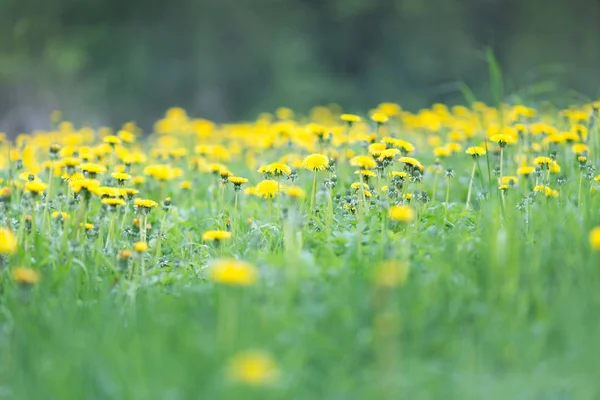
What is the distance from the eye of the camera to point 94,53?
41.3ft

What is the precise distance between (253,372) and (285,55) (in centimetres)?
1223

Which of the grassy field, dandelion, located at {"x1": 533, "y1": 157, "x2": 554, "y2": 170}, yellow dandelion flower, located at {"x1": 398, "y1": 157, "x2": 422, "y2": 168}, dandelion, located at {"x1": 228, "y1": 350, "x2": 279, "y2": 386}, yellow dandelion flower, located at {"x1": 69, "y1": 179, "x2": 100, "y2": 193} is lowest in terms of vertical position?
dandelion, located at {"x1": 228, "y1": 350, "x2": 279, "y2": 386}

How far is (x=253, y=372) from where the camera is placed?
1571 millimetres

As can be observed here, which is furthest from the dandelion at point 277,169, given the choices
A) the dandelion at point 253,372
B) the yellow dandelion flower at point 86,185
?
the dandelion at point 253,372

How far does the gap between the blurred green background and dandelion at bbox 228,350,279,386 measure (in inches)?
445

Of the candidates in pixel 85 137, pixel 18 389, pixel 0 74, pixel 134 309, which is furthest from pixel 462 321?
pixel 0 74

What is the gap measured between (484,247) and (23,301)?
159 cm

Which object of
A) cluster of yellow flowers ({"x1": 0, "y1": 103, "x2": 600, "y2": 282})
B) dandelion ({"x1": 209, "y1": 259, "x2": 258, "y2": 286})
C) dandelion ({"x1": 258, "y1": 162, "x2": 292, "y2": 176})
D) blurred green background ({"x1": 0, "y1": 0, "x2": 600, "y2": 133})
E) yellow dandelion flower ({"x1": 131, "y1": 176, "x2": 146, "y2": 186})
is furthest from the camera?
blurred green background ({"x1": 0, "y1": 0, "x2": 600, "y2": 133})

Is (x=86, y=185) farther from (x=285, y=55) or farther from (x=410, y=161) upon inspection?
(x=285, y=55)

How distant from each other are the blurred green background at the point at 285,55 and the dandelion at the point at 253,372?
1129 centimetres

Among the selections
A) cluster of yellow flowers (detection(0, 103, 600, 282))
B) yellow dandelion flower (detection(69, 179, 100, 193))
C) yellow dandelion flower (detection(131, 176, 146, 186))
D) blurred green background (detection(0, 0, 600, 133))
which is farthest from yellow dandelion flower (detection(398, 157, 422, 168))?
blurred green background (detection(0, 0, 600, 133))

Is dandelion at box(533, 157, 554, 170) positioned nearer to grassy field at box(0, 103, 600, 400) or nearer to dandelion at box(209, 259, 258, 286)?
grassy field at box(0, 103, 600, 400)

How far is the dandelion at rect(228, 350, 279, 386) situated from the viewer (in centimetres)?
156

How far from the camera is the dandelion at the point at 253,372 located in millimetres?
1561
